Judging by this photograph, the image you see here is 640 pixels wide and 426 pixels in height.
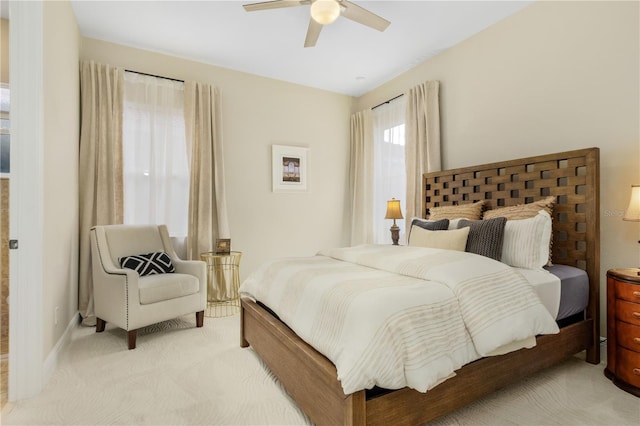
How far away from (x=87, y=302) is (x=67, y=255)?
0.67m

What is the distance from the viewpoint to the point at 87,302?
10.5 feet

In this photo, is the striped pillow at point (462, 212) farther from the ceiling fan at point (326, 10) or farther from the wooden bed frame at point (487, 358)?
the ceiling fan at point (326, 10)

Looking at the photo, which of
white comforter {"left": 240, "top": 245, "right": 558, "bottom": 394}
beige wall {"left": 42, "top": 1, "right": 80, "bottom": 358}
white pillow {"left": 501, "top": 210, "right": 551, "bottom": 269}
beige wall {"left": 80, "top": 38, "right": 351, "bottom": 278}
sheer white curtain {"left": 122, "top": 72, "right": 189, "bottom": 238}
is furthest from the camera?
beige wall {"left": 80, "top": 38, "right": 351, "bottom": 278}

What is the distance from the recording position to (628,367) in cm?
191

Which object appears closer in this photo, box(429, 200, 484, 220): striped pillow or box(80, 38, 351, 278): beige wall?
box(429, 200, 484, 220): striped pillow

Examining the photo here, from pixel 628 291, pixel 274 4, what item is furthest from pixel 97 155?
pixel 628 291

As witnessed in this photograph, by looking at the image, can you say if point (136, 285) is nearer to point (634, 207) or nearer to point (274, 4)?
point (274, 4)

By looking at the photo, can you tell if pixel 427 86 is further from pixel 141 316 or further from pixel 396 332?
pixel 141 316

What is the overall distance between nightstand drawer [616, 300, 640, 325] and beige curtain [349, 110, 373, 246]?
2912mm

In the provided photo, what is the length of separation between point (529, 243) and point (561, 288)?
35 cm

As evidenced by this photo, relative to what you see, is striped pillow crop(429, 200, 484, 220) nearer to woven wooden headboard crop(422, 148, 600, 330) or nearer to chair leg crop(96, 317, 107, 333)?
woven wooden headboard crop(422, 148, 600, 330)

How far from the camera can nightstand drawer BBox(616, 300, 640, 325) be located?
189cm

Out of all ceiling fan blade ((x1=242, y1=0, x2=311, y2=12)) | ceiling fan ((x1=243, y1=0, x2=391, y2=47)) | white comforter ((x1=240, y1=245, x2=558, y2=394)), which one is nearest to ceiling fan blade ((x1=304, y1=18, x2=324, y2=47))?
ceiling fan ((x1=243, y1=0, x2=391, y2=47))

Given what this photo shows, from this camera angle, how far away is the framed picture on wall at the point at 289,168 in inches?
177
